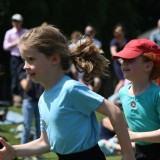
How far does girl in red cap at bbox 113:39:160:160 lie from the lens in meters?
4.93

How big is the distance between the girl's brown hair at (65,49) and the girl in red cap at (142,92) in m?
0.44

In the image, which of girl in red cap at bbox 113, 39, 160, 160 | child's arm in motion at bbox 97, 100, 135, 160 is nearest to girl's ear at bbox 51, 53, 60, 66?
child's arm in motion at bbox 97, 100, 135, 160

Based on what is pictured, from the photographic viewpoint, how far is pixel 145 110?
4.93m

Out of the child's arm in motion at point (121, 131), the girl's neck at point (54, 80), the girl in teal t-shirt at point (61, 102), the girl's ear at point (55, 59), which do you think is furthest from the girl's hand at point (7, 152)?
the child's arm in motion at point (121, 131)

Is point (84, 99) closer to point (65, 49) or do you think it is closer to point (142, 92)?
point (65, 49)

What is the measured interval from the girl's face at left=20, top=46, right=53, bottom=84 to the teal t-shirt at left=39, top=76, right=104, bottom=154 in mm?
123

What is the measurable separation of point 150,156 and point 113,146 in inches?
189

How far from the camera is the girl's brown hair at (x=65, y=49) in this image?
4324 mm

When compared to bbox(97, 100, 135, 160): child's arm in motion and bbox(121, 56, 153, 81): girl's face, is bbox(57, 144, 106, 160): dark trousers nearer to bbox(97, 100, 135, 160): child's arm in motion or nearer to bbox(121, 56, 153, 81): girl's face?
bbox(97, 100, 135, 160): child's arm in motion

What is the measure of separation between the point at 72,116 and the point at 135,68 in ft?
3.17

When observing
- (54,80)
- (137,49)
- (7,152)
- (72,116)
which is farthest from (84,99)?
(137,49)

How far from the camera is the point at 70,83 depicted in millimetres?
4258

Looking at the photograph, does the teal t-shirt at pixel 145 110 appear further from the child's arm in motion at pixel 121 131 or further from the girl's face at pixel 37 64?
the girl's face at pixel 37 64

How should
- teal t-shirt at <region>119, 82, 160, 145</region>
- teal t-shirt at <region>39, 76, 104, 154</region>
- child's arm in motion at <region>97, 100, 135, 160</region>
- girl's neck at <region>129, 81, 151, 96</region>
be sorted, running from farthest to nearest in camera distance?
girl's neck at <region>129, 81, 151, 96</region>, teal t-shirt at <region>119, 82, 160, 145</region>, teal t-shirt at <region>39, 76, 104, 154</region>, child's arm in motion at <region>97, 100, 135, 160</region>
